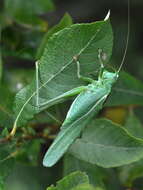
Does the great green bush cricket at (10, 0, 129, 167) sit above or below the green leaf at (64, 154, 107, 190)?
above

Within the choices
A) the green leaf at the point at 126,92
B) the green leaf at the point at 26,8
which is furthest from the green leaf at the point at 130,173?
the green leaf at the point at 26,8

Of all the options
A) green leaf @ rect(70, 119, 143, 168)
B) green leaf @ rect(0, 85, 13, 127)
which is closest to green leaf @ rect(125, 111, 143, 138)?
green leaf @ rect(70, 119, 143, 168)

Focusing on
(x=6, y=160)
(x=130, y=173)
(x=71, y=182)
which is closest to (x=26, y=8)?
(x=6, y=160)

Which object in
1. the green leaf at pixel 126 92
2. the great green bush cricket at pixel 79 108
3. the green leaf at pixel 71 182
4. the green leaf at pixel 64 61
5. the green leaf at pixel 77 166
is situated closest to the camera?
the green leaf at pixel 71 182

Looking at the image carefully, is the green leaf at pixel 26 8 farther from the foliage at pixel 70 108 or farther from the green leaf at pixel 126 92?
the green leaf at pixel 126 92

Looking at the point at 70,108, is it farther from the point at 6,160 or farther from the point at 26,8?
the point at 26,8

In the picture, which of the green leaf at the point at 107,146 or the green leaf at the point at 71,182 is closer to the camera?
the green leaf at the point at 71,182

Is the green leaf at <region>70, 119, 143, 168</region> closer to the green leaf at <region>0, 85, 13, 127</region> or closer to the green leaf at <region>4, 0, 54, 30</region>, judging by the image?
the green leaf at <region>0, 85, 13, 127</region>
